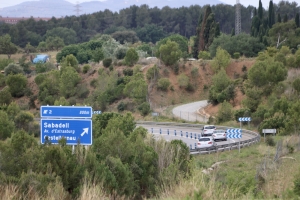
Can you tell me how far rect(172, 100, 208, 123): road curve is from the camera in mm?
62344

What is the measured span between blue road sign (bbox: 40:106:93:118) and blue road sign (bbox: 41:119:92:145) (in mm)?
176

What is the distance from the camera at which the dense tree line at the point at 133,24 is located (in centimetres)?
15762

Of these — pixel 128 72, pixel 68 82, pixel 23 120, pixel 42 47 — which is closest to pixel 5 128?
pixel 23 120

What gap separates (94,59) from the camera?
95.9 m

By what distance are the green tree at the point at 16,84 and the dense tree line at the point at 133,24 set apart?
6306 cm

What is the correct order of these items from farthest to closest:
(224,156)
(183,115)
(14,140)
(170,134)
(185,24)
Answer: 1. (185,24)
2. (183,115)
3. (170,134)
4. (224,156)
5. (14,140)

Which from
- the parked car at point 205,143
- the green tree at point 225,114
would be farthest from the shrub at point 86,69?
the parked car at point 205,143

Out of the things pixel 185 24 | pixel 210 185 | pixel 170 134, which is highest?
pixel 185 24

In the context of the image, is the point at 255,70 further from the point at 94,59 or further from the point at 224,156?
the point at 94,59

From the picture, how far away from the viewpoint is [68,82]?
79.4m

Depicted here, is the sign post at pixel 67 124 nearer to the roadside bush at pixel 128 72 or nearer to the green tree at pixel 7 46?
the roadside bush at pixel 128 72

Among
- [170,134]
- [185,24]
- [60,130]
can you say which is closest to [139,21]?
[185,24]

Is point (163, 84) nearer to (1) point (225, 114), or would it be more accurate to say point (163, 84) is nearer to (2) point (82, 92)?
(2) point (82, 92)

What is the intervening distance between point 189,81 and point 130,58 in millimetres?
9112
